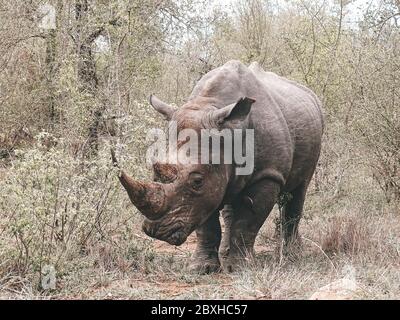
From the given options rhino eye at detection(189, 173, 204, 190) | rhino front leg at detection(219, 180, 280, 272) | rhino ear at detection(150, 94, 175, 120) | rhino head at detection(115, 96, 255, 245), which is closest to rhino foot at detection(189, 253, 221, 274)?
rhino front leg at detection(219, 180, 280, 272)

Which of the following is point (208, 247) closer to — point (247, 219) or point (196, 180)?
point (247, 219)

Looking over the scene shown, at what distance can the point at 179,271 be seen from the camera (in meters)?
6.84

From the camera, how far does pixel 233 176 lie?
657 centimetres

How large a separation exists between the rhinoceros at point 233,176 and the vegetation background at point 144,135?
0.39m

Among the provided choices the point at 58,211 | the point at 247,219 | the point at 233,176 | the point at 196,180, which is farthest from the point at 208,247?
the point at 58,211

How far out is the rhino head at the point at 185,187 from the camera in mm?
5859

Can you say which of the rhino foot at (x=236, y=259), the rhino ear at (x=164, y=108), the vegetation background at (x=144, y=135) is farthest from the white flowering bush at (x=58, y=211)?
the rhino foot at (x=236, y=259)

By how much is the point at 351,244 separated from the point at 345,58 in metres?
4.71

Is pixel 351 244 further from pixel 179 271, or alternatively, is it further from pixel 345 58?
pixel 345 58

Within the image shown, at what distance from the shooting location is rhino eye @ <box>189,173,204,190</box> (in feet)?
20.1

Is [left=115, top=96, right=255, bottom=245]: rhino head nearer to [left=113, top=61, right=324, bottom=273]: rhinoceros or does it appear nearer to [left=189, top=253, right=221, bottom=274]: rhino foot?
[left=113, top=61, right=324, bottom=273]: rhinoceros

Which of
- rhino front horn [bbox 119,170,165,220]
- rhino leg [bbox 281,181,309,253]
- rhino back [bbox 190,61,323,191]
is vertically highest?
rhino back [bbox 190,61,323,191]
